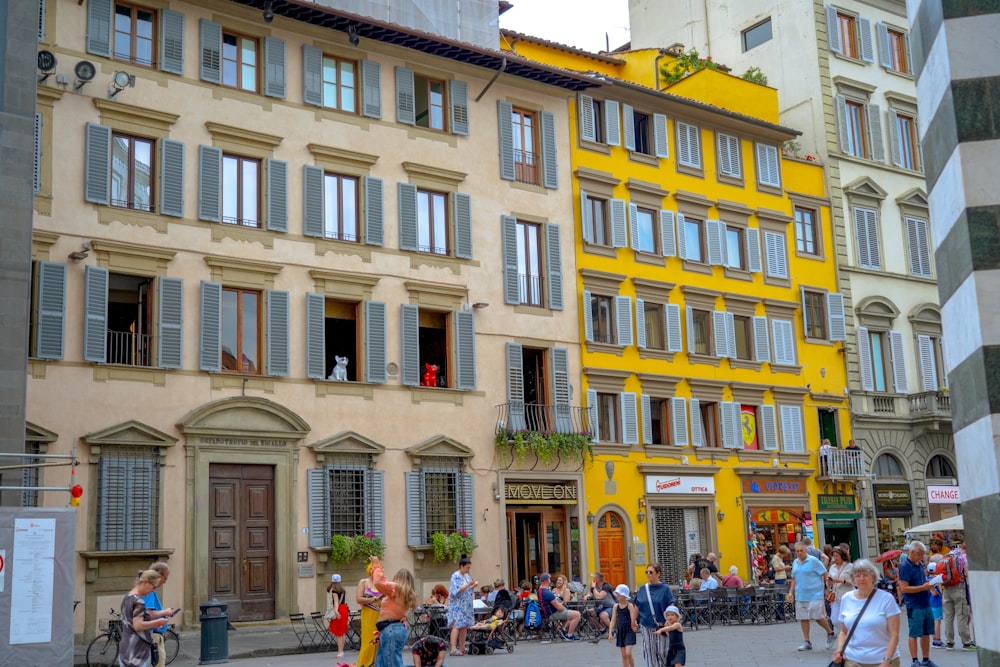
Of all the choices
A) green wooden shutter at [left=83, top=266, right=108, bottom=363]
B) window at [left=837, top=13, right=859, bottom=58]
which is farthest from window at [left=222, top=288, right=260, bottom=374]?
window at [left=837, top=13, right=859, bottom=58]

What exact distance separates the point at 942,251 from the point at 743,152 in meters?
31.4

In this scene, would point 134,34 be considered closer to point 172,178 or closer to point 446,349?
point 172,178

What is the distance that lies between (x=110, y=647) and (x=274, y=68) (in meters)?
13.1

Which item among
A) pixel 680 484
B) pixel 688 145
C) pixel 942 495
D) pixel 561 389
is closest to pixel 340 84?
pixel 561 389

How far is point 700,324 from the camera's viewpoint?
35.5 metres

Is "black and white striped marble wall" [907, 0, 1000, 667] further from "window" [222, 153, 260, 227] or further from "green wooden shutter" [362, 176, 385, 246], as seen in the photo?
"green wooden shutter" [362, 176, 385, 246]

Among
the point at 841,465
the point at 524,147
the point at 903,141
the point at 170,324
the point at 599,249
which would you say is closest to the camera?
the point at 170,324

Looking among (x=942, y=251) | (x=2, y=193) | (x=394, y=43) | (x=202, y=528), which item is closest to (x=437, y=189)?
(x=394, y=43)

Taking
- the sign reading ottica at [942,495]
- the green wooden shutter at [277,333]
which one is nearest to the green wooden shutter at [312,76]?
the green wooden shutter at [277,333]

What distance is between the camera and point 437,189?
29.7 meters

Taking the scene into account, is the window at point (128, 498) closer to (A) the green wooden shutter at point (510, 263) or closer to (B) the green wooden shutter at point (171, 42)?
(B) the green wooden shutter at point (171, 42)

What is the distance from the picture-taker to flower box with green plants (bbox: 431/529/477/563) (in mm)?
27406

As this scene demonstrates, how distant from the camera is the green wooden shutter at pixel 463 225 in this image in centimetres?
2967

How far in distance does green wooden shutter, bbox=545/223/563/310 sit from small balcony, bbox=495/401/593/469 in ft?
9.34
